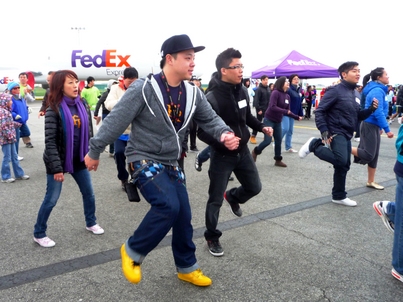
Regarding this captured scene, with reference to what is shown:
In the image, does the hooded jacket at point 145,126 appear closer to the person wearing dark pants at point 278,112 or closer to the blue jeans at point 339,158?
the blue jeans at point 339,158

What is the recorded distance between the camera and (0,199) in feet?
17.2

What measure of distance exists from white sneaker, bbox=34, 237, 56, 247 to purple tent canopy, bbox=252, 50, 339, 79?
14911 mm

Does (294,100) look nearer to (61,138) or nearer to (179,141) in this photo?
(61,138)

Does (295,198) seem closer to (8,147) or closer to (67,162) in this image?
(67,162)

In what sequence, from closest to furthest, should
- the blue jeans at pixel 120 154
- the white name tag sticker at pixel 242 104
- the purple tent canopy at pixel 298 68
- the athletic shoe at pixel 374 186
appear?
the white name tag sticker at pixel 242 104, the blue jeans at pixel 120 154, the athletic shoe at pixel 374 186, the purple tent canopy at pixel 298 68

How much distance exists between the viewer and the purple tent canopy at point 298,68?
17.1m

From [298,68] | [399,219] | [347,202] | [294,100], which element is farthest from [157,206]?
[298,68]

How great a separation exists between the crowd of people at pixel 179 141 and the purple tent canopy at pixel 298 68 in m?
11.8

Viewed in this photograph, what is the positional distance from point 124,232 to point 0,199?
7.90 feet

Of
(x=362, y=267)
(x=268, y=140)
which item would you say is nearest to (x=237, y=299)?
(x=362, y=267)

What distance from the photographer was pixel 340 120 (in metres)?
4.85

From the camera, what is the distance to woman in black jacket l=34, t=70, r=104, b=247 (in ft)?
11.5

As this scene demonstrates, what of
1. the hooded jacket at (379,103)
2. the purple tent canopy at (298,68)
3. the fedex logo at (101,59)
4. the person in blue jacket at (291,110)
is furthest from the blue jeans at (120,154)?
the fedex logo at (101,59)

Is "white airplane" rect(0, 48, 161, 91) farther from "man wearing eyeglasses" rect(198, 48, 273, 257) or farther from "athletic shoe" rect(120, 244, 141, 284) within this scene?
"athletic shoe" rect(120, 244, 141, 284)
